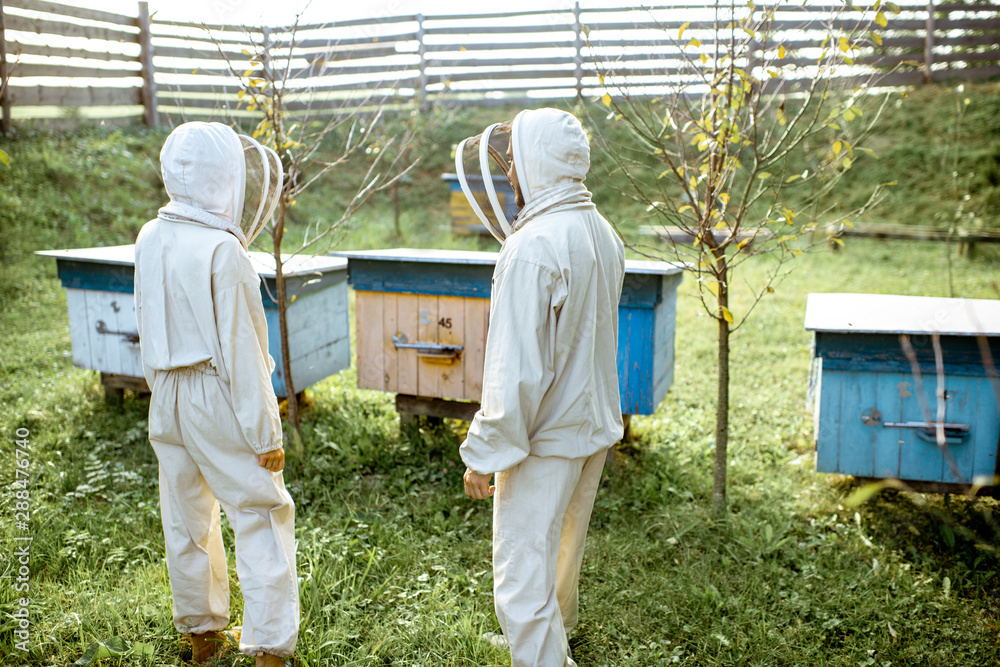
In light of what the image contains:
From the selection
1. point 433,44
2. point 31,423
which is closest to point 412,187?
point 433,44

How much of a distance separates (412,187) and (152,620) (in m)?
11.2

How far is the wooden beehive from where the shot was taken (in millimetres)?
4660

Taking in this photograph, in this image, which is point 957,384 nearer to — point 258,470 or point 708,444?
point 708,444

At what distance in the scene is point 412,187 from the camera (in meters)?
13.4

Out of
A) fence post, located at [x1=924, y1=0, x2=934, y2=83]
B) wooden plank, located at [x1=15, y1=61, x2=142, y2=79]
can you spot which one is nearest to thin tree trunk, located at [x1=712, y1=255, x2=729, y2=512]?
wooden plank, located at [x1=15, y1=61, x2=142, y2=79]

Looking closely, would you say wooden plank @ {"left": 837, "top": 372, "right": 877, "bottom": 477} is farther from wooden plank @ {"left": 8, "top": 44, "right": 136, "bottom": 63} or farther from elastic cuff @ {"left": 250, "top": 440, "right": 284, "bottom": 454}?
wooden plank @ {"left": 8, "top": 44, "right": 136, "bottom": 63}

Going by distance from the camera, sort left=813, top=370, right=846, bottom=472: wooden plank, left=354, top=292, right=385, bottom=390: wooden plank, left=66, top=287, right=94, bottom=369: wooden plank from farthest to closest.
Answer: left=66, top=287, right=94, bottom=369: wooden plank < left=354, top=292, right=385, bottom=390: wooden plank < left=813, top=370, right=846, bottom=472: wooden plank

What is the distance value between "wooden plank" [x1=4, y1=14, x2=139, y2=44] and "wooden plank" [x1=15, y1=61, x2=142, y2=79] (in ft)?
1.55

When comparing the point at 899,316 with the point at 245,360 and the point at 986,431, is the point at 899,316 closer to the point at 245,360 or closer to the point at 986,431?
the point at 986,431

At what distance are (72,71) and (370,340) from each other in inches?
378

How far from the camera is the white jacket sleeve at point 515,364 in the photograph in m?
2.14

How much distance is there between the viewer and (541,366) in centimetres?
216

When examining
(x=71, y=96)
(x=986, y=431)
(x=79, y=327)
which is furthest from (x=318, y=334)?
(x=71, y=96)

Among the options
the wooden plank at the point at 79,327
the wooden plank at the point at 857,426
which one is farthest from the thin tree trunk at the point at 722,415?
the wooden plank at the point at 79,327
